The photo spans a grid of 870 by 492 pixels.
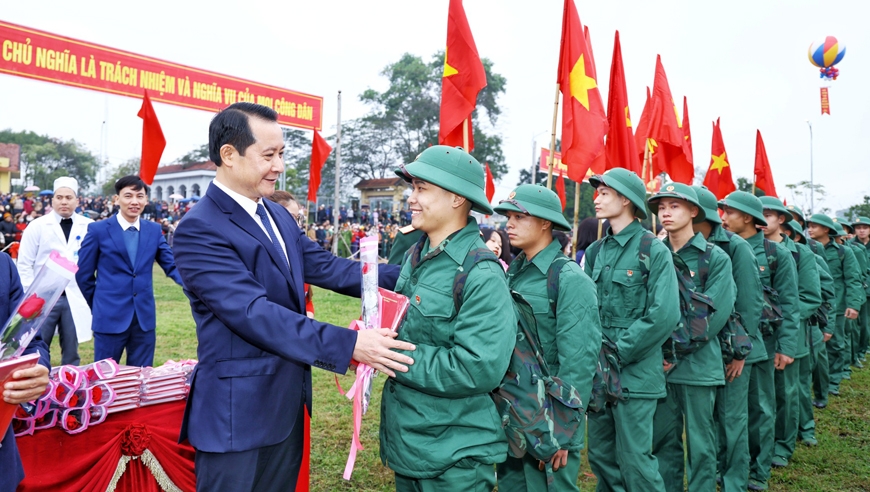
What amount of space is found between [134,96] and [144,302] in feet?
32.9

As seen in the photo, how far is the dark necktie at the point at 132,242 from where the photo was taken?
496 centimetres

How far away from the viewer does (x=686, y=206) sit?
4.19m

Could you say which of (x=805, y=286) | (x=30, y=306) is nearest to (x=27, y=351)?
(x=30, y=306)

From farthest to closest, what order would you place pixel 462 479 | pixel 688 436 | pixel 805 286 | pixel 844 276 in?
1. pixel 844 276
2. pixel 805 286
3. pixel 688 436
4. pixel 462 479

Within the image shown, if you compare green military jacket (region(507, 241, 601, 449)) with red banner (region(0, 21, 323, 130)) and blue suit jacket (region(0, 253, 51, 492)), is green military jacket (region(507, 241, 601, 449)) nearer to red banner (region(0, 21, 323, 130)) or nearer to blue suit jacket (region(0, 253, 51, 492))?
blue suit jacket (region(0, 253, 51, 492))

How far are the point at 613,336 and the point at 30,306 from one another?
3003mm

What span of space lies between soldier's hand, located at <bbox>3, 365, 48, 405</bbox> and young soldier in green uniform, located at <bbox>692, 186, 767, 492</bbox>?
13.7 ft

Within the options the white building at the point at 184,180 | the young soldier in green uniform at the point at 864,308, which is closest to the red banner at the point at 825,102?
the young soldier in green uniform at the point at 864,308

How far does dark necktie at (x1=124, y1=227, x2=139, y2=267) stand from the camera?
4.96m

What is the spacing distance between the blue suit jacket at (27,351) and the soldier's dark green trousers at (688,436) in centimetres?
359

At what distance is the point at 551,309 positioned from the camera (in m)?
3.17

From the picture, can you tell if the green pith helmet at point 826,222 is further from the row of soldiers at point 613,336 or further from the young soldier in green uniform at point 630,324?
the young soldier in green uniform at point 630,324

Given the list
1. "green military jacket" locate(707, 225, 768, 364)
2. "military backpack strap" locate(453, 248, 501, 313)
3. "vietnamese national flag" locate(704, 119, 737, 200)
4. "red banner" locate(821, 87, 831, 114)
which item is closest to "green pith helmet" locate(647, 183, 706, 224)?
"green military jacket" locate(707, 225, 768, 364)

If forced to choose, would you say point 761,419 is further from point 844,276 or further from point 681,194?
point 844,276
